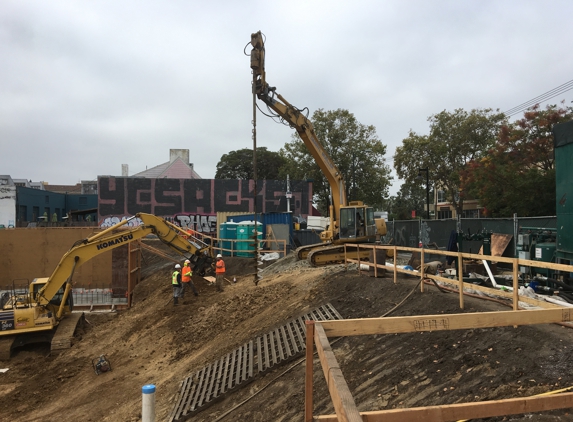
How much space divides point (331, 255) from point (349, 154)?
2584cm

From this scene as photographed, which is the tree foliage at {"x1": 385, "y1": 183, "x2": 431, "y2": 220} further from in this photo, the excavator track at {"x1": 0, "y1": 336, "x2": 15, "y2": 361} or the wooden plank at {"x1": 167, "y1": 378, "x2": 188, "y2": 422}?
the wooden plank at {"x1": 167, "y1": 378, "x2": 188, "y2": 422}

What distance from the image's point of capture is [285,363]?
7.77 meters

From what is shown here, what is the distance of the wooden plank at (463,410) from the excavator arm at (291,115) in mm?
12681

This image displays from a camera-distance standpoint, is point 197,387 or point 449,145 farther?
point 449,145

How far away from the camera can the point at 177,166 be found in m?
58.8

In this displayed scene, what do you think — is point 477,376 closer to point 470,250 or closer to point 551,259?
point 551,259

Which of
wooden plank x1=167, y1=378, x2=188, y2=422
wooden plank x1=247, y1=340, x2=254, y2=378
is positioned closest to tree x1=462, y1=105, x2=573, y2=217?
wooden plank x1=247, y1=340, x2=254, y2=378

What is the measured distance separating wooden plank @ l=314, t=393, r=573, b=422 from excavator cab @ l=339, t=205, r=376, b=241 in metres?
12.9

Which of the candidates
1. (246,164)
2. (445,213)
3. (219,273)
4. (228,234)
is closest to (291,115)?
(219,273)

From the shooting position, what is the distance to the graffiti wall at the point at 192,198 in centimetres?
4350

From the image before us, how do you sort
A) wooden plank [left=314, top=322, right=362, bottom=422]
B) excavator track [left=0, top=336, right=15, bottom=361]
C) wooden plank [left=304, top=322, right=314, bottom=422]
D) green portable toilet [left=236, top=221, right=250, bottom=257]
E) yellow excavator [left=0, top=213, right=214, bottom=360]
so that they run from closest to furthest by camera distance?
1. wooden plank [left=314, top=322, right=362, bottom=422]
2. wooden plank [left=304, top=322, right=314, bottom=422]
3. excavator track [left=0, top=336, right=15, bottom=361]
4. yellow excavator [left=0, top=213, right=214, bottom=360]
5. green portable toilet [left=236, top=221, right=250, bottom=257]

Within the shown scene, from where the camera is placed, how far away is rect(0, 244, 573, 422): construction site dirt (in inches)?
204

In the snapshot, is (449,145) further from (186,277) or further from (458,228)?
(186,277)

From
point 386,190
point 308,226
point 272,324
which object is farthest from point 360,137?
point 272,324
